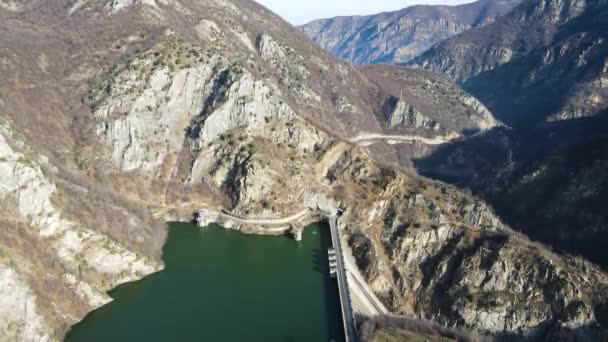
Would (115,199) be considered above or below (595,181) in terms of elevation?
below

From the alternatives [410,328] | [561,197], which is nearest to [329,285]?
[410,328]

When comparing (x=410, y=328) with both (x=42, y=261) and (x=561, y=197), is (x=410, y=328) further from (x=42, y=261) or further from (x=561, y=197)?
(x=561, y=197)

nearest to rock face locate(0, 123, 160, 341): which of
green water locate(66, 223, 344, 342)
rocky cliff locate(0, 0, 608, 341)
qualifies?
rocky cliff locate(0, 0, 608, 341)

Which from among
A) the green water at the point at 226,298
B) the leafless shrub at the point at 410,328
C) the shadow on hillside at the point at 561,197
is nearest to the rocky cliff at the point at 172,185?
the green water at the point at 226,298

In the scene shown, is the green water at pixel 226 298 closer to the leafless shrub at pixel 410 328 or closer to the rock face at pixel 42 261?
the rock face at pixel 42 261

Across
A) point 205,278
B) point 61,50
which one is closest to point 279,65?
point 61,50

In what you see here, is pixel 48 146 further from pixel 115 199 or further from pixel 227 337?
pixel 227 337

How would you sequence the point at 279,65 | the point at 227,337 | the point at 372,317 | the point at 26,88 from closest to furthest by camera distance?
the point at 227,337
the point at 372,317
the point at 26,88
the point at 279,65
